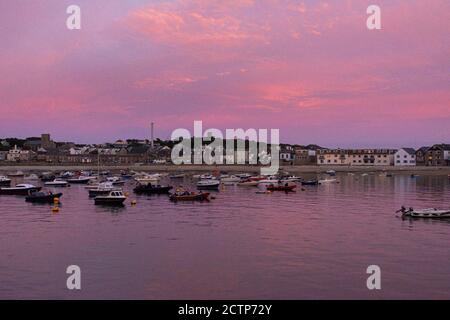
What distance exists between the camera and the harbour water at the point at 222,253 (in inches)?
989

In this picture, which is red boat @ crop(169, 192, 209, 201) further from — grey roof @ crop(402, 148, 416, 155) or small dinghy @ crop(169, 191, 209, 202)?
grey roof @ crop(402, 148, 416, 155)

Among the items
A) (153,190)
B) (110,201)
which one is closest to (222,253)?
(110,201)

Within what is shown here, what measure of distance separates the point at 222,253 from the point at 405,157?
575ft

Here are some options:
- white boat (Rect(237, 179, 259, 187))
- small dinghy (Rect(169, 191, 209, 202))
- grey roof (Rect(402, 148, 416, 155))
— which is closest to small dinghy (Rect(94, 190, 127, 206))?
small dinghy (Rect(169, 191, 209, 202))

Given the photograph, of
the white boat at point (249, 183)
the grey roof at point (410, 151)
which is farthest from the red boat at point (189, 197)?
the grey roof at point (410, 151)

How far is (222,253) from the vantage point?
3347 centimetres

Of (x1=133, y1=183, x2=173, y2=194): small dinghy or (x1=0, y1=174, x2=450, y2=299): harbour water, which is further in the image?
(x1=133, y1=183, x2=173, y2=194): small dinghy

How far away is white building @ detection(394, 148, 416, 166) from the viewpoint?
639 feet

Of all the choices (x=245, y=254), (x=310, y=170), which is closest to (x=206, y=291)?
(x=245, y=254)

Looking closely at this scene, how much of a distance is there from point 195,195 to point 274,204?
1070cm

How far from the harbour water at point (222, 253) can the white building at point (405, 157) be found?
482ft

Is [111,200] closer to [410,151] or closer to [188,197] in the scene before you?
[188,197]

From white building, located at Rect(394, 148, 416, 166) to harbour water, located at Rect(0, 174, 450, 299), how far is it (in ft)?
482
